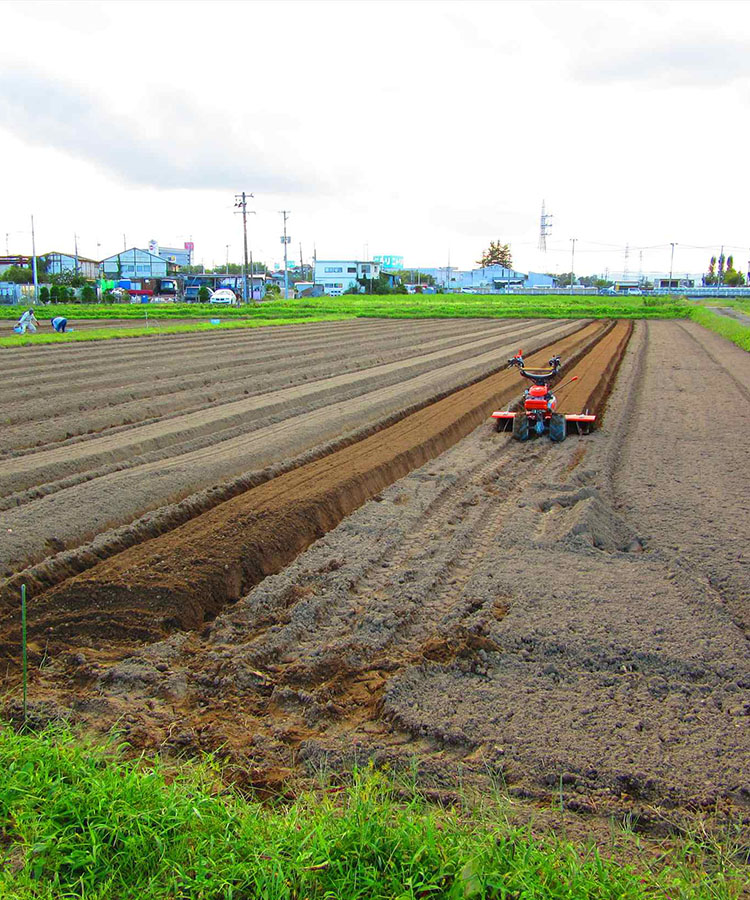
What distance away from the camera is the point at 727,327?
36.4 meters

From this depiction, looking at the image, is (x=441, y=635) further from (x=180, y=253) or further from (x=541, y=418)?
(x=180, y=253)

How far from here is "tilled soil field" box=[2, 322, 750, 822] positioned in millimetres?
4055

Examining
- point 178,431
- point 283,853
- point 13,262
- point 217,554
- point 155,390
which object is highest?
point 13,262

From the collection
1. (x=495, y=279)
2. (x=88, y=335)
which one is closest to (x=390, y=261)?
(x=495, y=279)

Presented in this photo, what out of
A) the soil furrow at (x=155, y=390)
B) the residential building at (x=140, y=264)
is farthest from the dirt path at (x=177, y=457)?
the residential building at (x=140, y=264)

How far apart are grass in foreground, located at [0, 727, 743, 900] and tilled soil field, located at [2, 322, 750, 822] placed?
0.41 metres

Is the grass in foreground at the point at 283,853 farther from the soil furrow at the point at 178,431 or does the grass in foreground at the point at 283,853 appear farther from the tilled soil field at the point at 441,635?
the soil furrow at the point at 178,431

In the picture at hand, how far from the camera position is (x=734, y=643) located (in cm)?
521

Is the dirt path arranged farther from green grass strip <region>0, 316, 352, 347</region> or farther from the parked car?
the parked car

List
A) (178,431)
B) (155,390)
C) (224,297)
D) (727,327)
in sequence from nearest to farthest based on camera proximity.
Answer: (178,431)
(155,390)
(727,327)
(224,297)

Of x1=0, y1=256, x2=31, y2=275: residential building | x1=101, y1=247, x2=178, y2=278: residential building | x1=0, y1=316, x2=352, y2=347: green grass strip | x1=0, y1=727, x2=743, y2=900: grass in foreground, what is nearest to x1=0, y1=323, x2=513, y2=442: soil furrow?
x1=0, y1=316, x2=352, y2=347: green grass strip

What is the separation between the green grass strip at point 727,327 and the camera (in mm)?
29591

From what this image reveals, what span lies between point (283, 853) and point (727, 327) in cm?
3807

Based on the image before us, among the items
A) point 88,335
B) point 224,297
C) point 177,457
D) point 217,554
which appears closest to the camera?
point 217,554
